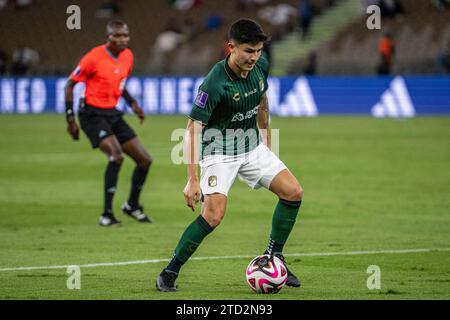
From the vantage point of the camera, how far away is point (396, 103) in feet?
115

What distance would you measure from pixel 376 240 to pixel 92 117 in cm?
444

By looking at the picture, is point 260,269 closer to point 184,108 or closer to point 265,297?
point 265,297

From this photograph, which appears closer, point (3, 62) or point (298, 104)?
point (298, 104)

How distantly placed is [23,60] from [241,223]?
1241 inches

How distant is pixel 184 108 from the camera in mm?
38156

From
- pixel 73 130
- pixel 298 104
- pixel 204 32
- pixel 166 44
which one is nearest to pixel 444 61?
pixel 298 104

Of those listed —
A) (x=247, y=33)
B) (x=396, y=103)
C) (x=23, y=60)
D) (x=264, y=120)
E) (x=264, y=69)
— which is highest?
(x=247, y=33)

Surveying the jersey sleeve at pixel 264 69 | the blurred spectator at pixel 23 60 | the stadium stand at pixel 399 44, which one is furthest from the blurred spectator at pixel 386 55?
the jersey sleeve at pixel 264 69

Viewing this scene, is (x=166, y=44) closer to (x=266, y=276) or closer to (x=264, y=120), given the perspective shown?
(x=264, y=120)

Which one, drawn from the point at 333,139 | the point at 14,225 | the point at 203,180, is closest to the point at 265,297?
the point at 203,180

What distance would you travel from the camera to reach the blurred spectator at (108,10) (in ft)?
154

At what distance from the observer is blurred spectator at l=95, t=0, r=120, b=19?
4697 centimetres

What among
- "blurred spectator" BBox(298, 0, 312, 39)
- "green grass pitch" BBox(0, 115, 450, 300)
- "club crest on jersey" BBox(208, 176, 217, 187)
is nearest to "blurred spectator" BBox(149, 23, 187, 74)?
"blurred spectator" BBox(298, 0, 312, 39)

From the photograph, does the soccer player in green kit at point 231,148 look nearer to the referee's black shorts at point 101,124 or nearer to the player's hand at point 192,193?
the player's hand at point 192,193
